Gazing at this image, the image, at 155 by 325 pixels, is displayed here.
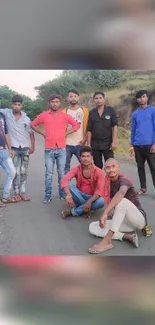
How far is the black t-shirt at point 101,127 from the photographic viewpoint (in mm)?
2375

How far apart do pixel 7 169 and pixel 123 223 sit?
2.55 feet

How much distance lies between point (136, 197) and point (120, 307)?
0.61 m

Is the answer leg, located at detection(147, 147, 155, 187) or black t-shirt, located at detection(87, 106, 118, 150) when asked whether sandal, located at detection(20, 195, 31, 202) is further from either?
leg, located at detection(147, 147, 155, 187)

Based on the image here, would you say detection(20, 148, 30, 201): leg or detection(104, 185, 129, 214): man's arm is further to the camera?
detection(20, 148, 30, 201): leg

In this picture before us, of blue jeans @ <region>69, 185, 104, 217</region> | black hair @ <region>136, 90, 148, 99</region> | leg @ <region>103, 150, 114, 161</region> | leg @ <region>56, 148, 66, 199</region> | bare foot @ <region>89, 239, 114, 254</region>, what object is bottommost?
bare foot @ <region>89, 239, 114, 254</region>

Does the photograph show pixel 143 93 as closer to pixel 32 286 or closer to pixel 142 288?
pixel 142 288

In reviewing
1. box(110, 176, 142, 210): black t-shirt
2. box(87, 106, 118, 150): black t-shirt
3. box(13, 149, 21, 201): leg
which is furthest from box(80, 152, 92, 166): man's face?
box(13, 149, 21, 201): leg

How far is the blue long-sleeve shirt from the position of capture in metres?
2.39

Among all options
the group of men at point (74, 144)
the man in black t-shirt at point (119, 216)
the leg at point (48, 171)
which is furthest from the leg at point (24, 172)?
the man in black t-shirt at point (119, 216)

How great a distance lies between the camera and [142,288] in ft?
6.81

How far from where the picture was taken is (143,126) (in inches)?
94.5

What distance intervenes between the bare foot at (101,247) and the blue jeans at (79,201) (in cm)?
29


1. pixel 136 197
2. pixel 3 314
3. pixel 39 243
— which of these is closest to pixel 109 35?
pixel 136 197

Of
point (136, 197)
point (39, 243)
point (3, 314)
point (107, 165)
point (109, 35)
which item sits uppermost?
point (109, 35)
